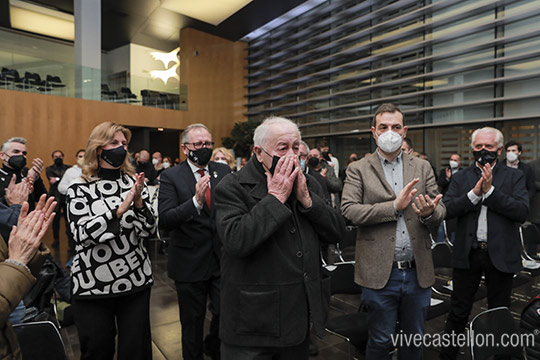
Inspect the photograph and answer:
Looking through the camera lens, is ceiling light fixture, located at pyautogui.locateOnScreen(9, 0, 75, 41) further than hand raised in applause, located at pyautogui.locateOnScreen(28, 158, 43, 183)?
Yes

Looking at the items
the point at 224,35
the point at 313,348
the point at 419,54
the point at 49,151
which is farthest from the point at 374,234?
the point at 224,35

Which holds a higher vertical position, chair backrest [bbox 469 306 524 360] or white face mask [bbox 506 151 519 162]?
white face mask [bbox 506 151 519 162]

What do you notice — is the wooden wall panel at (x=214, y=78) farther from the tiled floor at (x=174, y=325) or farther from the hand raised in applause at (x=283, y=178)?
the hand raised in applause at (x=283, y=178)

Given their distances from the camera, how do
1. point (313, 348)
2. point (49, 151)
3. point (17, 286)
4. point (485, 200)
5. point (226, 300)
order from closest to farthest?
point (17, 286) < point (226, 300) < point (485, 200) < point (313, 348) < point (49, 151)

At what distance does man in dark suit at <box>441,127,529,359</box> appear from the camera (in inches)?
95.7

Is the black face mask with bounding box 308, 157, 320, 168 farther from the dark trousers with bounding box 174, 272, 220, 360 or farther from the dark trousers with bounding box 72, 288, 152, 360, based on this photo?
the dark trousers with bounding box 72, 288, 152, 360

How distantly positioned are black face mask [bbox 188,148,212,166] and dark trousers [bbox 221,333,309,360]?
1370 millimetres

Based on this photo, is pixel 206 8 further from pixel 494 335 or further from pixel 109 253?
pixel 494 335

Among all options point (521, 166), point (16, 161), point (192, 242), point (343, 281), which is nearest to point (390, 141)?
point (343, 281)

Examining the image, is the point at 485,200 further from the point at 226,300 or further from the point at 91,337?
the point at 91,337

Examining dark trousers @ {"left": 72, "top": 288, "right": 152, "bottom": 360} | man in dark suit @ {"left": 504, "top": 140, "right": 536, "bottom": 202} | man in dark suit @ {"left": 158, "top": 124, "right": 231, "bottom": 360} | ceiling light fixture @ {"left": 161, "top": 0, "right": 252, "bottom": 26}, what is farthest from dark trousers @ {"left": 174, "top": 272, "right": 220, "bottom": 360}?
ceiling light fixture @ {"left": 161, "top": 0, "right": 252, "bottom": 26}

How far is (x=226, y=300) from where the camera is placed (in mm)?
1517

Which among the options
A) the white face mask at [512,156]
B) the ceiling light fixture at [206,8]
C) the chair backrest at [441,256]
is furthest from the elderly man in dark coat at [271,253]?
the ceiling light fixture at [206,8]

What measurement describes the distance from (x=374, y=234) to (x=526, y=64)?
7885 millimetres
